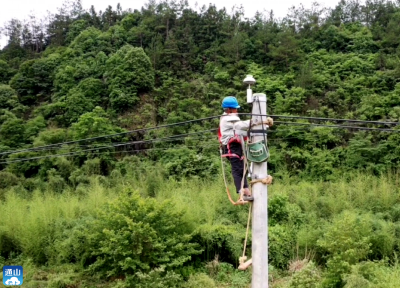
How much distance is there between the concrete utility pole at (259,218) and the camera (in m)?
3.23

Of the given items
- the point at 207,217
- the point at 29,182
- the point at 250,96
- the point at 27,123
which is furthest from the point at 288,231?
the point at 27,123

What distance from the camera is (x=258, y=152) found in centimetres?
334

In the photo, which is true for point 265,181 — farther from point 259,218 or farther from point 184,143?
point 184,143

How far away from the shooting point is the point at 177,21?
26812 millimetres

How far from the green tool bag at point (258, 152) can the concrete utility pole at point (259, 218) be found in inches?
2.7

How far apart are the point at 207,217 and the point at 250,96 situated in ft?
20.7

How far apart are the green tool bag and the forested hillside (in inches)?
69.9

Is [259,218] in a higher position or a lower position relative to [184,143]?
higher

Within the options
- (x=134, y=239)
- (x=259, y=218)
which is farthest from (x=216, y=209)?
(x=259, y=218)

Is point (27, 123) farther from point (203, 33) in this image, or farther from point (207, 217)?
point (207, 217)

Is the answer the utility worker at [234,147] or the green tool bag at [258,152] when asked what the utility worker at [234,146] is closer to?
the utility worker at [234,147]

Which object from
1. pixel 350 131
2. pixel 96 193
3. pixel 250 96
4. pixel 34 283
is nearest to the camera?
pixel 250 96

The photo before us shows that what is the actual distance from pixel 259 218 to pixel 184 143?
14.4 meters

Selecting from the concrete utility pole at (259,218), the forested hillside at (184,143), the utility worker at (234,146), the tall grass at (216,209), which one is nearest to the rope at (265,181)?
the concrete utility pole at (259,218)
